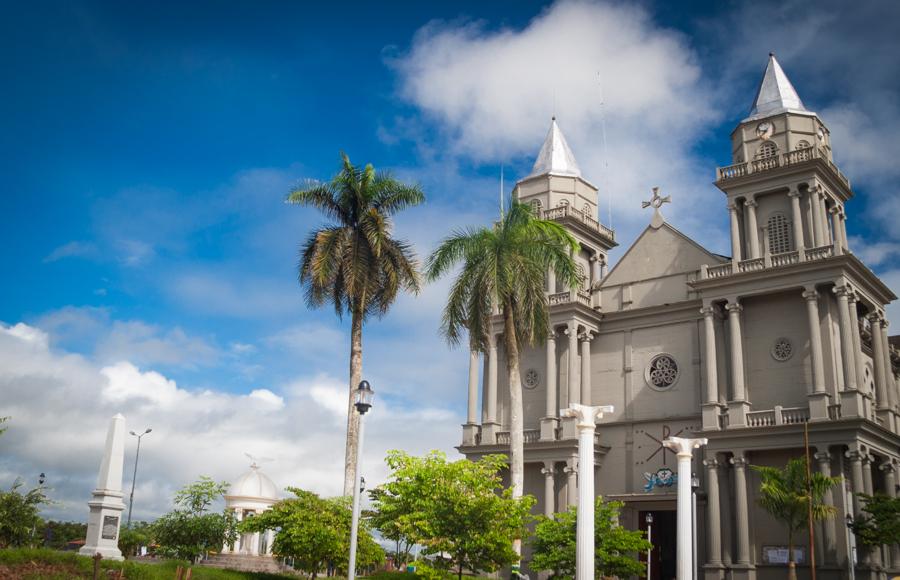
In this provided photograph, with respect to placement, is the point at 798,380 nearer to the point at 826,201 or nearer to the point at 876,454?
the point at 876,454

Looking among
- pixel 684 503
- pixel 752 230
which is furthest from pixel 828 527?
pixel 752 230

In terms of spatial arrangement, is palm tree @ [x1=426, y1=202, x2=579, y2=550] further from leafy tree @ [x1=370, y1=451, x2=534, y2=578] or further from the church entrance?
the church entrance

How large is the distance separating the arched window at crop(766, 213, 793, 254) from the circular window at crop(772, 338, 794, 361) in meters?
4.64

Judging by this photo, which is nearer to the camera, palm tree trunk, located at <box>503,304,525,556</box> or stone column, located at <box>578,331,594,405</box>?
palm tree trunk, located at <box>503,304,525,556</box>

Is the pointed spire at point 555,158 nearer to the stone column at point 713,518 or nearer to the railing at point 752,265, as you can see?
the railing at point 752,265

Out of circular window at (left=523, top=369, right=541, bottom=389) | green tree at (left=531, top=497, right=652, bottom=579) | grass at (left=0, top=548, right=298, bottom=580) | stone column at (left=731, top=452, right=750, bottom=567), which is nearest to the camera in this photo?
grass at (left=0, top=548, right=298, bottom=580)

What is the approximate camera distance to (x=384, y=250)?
37.1m

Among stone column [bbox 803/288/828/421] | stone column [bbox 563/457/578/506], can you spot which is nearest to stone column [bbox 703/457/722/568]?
stone column [bbox 803/288/828/421]

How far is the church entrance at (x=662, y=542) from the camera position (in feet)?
139

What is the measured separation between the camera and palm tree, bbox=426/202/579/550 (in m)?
34.0

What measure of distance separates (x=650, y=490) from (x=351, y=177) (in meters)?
21.9

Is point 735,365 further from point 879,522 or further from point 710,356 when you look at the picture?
point 879,522

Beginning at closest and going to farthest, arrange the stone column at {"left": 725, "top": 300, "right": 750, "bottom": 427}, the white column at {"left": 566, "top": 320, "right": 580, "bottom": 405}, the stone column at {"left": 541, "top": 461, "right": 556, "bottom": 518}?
1. the stone column at {"left": 725, "top": 300, "right": 750, "bottom": 427}
2. the stone column at {"left": 541, "top": 461, "right": 556, "bottom": 518}
3. the white column at {"left": 566, "top": 320, "right": 580, "bottom": 405}

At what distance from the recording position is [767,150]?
44.9 metres
